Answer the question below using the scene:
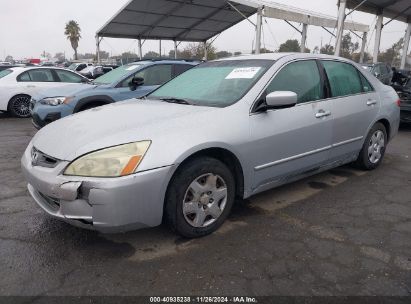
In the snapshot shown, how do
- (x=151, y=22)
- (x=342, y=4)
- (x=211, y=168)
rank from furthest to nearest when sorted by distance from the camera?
Result: (x=151, y=22), (x=342, y=4), (x=211, y=168)

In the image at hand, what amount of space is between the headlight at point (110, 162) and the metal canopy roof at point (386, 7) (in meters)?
13.7

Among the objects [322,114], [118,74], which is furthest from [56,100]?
[322,114]

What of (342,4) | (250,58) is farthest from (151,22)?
(250,58)

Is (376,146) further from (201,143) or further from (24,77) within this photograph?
(24,77)

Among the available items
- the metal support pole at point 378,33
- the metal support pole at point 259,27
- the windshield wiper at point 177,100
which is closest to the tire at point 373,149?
the windshield wiper at point 177,100

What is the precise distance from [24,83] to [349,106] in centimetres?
862

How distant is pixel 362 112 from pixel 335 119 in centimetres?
62

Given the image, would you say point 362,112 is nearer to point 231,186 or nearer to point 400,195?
point 400,195

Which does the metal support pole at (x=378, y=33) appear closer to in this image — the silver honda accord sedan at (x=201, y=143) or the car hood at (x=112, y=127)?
the silver honda accord sedan at (x=201, y=143)

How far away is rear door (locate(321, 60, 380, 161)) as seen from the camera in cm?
386

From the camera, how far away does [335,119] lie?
3.77 metres

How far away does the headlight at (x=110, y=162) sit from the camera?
2381 mm

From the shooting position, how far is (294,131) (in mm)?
3328

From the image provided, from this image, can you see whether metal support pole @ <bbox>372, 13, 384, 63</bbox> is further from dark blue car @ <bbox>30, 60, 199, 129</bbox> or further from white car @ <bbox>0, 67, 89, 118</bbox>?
white car @ <bbox>0, 67, 89, 118</bbox>
